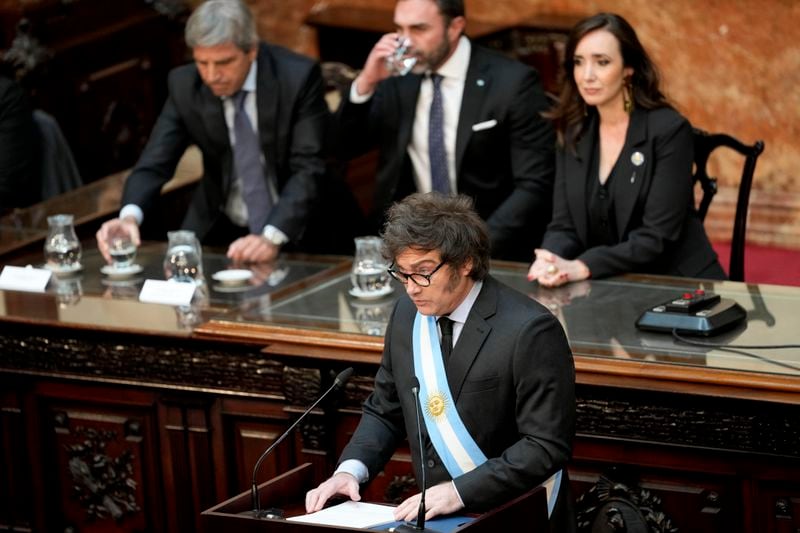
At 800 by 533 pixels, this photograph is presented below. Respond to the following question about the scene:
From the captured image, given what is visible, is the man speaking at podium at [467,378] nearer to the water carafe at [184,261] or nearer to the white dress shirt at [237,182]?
the water carafe at [184,261]

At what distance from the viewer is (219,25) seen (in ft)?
15.1

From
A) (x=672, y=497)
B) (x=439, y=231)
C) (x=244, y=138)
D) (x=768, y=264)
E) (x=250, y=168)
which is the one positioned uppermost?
(x=439, y=231)

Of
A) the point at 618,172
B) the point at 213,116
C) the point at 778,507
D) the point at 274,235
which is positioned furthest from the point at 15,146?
the point at 778,507

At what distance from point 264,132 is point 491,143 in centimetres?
77

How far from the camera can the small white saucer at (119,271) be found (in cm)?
442

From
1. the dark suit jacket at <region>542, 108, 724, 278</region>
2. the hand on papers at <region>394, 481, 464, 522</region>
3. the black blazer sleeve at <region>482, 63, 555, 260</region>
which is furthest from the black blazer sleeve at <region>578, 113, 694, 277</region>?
the hand on papers at <region>394, 481, 464, 522</region>

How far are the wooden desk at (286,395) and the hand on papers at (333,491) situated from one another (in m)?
0.69

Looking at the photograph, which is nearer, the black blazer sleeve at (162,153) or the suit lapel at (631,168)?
the suit lapel at (631,168)

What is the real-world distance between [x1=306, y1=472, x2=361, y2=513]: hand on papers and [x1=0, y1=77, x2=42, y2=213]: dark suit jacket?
301cm

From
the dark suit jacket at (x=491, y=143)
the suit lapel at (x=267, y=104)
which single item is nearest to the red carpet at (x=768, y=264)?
the dark suit jacket at (x=491, y=143)

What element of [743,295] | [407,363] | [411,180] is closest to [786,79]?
[411,180]

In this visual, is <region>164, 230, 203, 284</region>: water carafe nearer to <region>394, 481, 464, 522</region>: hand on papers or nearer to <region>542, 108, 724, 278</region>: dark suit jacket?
<region>542, 108, 724, 278</region>: dark suit jacket

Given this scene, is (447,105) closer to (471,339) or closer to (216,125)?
(216,125)

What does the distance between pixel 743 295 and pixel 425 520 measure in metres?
1.44
